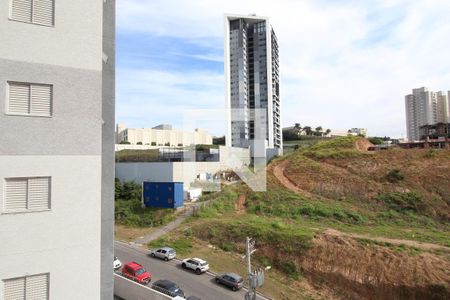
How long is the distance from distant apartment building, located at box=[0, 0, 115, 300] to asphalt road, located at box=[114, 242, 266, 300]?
13261 mm

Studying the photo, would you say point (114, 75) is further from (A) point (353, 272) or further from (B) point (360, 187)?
(B) point (360, 187)

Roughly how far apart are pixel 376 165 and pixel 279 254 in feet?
74.2

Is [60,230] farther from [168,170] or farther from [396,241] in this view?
[168,170]

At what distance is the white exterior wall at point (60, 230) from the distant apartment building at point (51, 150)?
0.07 ft

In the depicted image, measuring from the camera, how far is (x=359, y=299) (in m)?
22.4

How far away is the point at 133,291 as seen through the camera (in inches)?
711

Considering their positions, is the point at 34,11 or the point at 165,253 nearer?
the point at 34,11

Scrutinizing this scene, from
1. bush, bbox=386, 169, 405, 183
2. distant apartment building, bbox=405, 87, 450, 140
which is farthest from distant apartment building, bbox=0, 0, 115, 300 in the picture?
distant apartment building, bbox=405, 87, 450, 140

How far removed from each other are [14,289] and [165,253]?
19.3m

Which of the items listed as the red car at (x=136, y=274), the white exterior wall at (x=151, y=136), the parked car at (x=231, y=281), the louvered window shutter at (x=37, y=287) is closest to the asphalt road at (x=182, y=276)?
the parked car at (x=231, y=281)

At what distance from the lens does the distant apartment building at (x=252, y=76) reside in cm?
9381

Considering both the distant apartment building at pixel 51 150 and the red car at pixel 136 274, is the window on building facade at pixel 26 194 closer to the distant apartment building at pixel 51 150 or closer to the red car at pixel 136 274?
the distant apartment building at pixel 51 150

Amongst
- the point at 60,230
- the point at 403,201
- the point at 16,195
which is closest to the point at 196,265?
the point at 60,230

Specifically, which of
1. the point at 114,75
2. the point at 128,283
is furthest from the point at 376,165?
the point at 114,75
